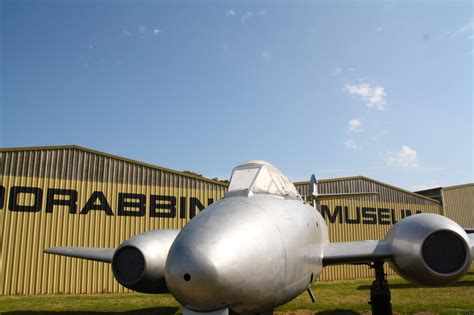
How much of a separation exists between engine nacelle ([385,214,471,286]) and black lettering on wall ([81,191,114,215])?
13789 millimetres

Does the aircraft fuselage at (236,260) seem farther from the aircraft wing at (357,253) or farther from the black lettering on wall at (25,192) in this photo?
the black lettering on wall at (25,192)

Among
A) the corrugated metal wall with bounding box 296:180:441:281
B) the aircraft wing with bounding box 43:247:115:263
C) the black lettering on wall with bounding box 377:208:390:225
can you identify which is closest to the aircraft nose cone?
the aircraft wing with bounding box 43:247:115:263

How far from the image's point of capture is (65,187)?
15.9m

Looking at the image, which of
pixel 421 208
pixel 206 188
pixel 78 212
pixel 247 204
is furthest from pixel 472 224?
pixel 247 204

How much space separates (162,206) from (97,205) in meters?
3.01

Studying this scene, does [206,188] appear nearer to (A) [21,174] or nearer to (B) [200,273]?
(A) [21,174]

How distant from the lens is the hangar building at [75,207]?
14.9m

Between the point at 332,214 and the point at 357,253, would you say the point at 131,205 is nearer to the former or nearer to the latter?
the point at 332,214

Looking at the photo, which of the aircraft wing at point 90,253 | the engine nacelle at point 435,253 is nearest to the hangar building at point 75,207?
the aircraft wing at point 90,253

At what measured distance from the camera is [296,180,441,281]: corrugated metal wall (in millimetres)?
22953

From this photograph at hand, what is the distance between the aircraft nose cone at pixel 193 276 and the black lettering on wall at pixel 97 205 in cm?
1389

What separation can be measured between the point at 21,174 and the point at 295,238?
568 inches

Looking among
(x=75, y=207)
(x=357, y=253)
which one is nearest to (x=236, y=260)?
(x=357, y=253)

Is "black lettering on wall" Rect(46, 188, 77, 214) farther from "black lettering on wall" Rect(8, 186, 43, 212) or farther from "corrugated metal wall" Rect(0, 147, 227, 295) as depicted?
"black lettering on wall" Rect(8, 186, 43, 212)
